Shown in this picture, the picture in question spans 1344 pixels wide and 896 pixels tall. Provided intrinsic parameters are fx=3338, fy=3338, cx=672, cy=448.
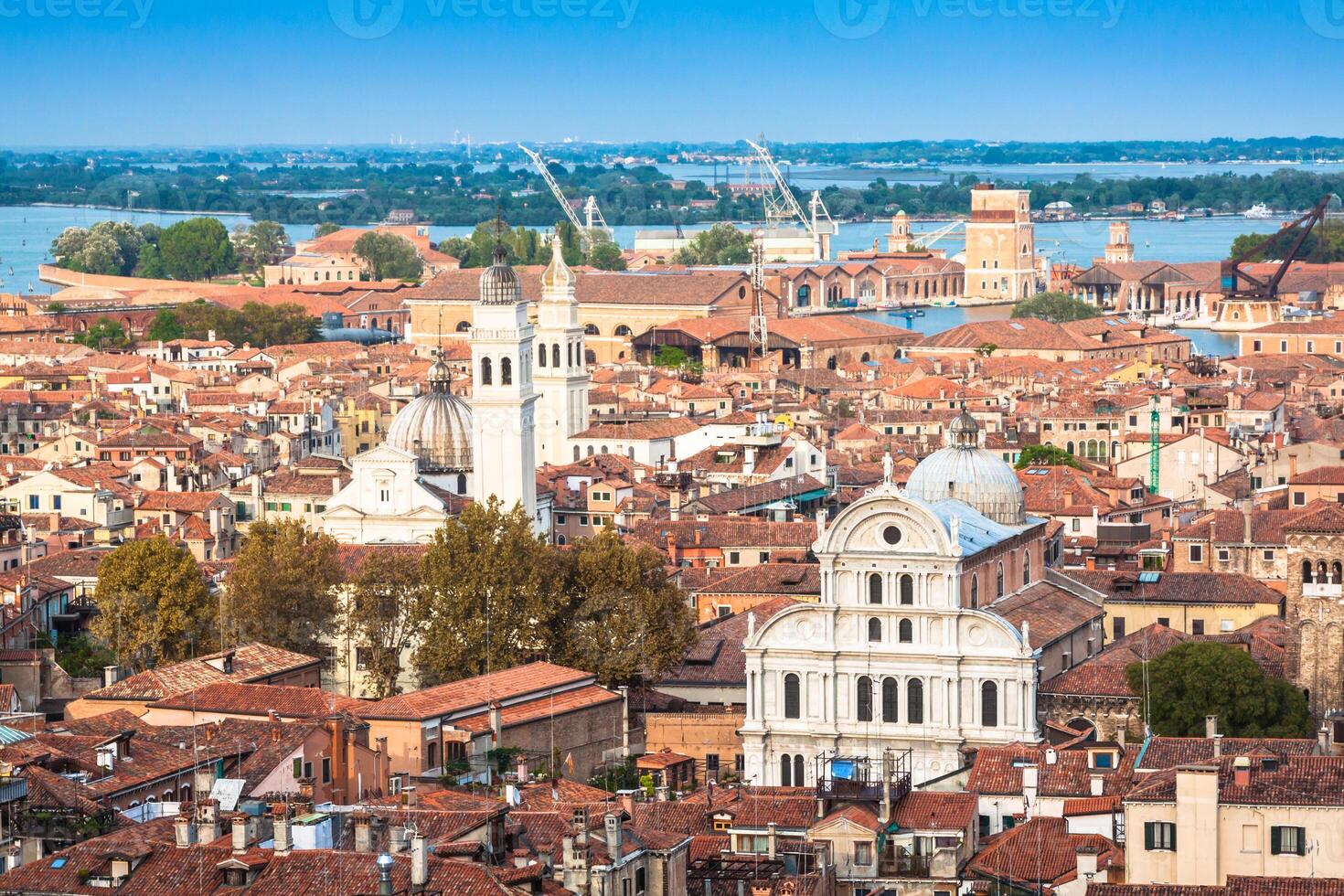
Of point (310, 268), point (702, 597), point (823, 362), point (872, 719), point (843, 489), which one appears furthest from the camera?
point (310, 268)

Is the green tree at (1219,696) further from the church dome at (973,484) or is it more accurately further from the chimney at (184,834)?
the chimney at (184,834)

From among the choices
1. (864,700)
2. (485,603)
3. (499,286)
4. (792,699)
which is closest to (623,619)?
(485,603)

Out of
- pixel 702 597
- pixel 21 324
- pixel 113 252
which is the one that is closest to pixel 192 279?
pixel 113 252

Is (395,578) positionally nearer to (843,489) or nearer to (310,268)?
(843,489)

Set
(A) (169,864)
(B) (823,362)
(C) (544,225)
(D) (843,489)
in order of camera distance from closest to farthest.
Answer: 1. (A) (169,864)
2. (D) (843,489)
3. (B) (823,362)
4. (C) (544,225)

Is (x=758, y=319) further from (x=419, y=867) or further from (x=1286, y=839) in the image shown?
(x=419, y=867)

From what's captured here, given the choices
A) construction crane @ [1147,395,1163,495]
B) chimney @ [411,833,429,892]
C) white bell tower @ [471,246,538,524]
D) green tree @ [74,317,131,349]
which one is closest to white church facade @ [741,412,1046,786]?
white bell tower @ [471,246,538,524]

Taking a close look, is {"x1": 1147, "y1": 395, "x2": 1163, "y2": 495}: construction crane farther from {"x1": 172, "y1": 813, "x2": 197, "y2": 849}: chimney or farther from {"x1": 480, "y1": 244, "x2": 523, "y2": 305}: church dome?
{"x1": 172, "y1": 813, "x2": 197, "y2": 849}: chimney

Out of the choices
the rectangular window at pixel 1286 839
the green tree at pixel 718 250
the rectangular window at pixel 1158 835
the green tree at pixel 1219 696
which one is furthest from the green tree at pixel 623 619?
the green tree at pixel 718 250
